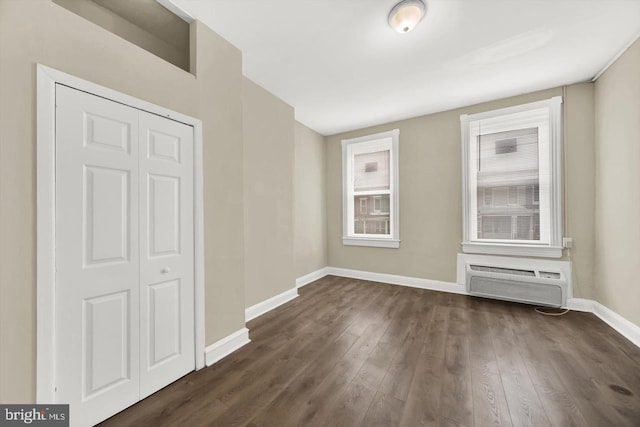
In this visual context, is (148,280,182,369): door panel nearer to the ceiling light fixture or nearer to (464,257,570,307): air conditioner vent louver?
the ceiling light fixture

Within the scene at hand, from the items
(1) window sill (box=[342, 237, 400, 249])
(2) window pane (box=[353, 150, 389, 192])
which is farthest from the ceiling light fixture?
(1) window sill (box=[342, 237, 400, 249])

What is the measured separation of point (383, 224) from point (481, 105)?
2.31 meters

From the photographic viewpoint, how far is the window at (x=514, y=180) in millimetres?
3084

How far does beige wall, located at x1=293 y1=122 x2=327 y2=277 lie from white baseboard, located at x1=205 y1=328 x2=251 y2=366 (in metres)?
1.82

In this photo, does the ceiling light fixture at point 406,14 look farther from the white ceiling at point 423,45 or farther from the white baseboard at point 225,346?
the white baseboard at point 225,346

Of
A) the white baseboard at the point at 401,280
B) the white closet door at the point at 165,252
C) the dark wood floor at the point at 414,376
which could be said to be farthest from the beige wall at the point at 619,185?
the white closet door at the point at 165,252

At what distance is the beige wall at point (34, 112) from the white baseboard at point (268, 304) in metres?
0.72

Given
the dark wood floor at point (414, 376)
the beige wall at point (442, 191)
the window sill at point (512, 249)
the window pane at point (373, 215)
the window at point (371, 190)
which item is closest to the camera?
the dark wood floor at point (414, 376)

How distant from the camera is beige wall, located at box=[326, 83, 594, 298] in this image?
296cm

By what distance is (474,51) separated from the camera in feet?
7.77

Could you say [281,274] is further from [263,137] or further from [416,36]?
[416,36]

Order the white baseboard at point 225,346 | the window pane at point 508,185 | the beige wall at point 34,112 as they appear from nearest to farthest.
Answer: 1. the beige wall at point 34,112
2. the white baseboard at point 225,346
3. the window pane at point 508,185

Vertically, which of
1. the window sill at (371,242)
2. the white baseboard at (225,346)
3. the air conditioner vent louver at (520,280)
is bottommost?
the white baseboard at (225,346)

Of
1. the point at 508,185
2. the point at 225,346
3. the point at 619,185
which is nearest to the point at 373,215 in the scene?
the point at 508,185
